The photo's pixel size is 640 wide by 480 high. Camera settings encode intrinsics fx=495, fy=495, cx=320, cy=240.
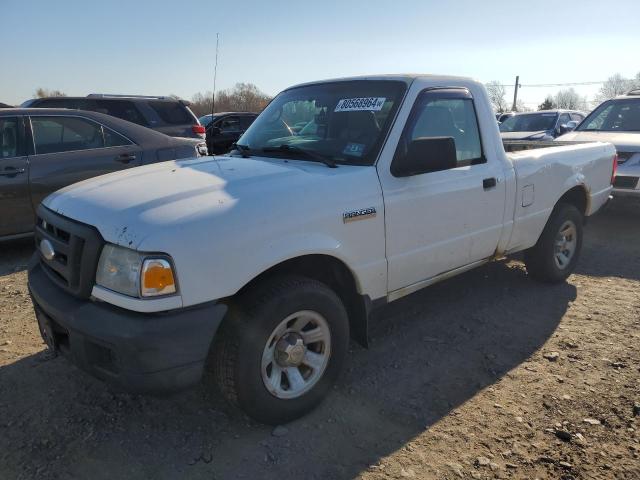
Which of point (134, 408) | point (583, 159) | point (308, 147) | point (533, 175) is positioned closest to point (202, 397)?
point (134, 408)

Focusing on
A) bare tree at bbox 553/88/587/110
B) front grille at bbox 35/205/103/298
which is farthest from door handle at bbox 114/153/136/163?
bare tree at bbox 553/88/587/110

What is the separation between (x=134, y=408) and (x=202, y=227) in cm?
136

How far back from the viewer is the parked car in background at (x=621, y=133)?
7.01 meters

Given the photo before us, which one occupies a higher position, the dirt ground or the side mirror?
the side mirror

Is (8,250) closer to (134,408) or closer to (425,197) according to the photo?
(134,408)

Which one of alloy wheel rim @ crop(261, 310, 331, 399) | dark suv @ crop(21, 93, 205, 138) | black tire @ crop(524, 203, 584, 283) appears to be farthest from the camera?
dark suv @ crop(21, 93, 205, 138)

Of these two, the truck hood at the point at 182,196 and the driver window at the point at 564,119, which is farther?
the driver window at the point at 564,119

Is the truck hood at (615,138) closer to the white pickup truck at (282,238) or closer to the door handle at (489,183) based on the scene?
the white pickup truck at (282,238)

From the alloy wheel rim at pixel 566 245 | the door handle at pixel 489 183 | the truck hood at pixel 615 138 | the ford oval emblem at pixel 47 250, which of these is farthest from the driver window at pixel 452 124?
the truck hood at pixel 615 138

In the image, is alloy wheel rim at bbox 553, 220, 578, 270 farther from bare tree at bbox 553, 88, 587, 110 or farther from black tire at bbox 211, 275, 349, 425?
bare tree at bbox 553, 88, 587, 110

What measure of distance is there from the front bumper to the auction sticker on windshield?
174cm

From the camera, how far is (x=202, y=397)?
305 centimetres

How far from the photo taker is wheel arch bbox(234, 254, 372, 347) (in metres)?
2.79

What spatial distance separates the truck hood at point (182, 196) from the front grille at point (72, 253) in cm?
5
